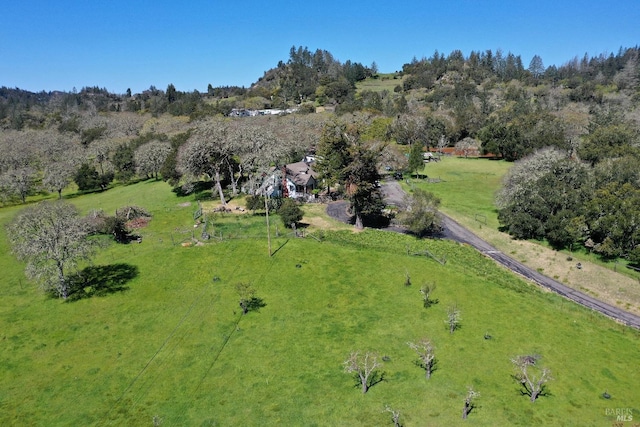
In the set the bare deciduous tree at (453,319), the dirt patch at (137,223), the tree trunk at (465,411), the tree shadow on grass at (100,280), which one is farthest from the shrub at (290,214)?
the tree trunk at (465,411)

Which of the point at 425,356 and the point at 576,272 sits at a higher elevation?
the point at 425,356

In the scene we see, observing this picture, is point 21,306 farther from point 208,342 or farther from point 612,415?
point 612,415

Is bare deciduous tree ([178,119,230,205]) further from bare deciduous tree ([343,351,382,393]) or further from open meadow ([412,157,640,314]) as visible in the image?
bare deciduous tree ([343,351,382,393])

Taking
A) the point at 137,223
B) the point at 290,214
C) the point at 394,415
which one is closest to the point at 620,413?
the point at 394,415

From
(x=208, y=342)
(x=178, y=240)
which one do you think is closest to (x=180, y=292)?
(x=208, y=342)

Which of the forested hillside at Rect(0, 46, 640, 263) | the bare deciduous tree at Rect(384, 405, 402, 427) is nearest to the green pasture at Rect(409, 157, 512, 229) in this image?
the forested hillside at Rect(0, 46, 640, 263)

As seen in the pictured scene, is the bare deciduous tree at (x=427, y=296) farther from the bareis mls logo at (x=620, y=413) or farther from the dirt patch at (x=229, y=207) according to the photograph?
the dirt patch at (x=229, y=207)

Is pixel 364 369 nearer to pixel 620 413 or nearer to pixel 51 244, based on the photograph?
pixel 620 413
